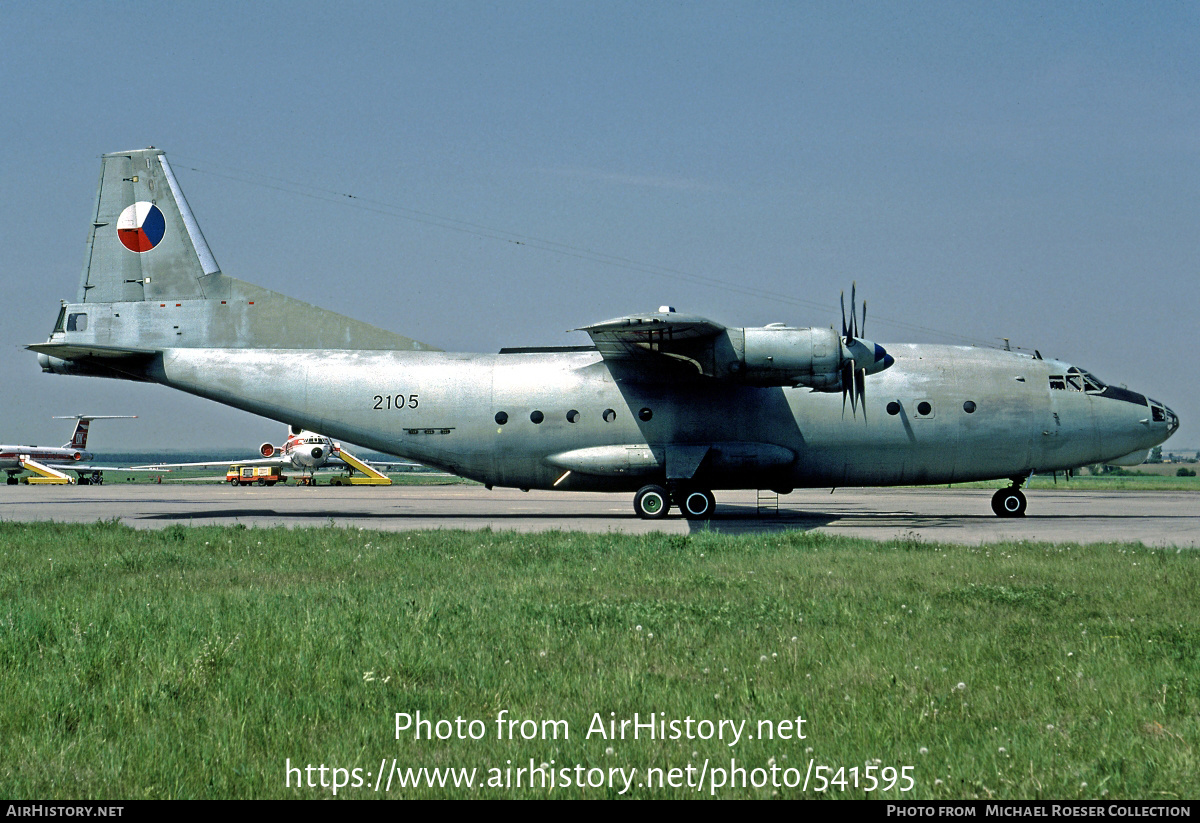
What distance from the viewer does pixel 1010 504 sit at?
24.8 metres

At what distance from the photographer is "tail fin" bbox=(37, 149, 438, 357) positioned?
24109 mm

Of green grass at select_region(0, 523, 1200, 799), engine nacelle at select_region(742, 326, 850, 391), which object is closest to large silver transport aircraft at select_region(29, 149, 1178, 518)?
engine nacelle at select_region(742, 326, 850, 391)

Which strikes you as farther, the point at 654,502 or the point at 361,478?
the point at 361,478

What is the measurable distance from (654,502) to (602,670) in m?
16.9

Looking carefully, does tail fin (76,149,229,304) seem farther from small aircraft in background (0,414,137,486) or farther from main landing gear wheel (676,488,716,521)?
small aircraft in background (0,414,137,486)

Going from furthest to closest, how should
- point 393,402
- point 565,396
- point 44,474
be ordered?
point 44,474 → point 393,402 → point 565,396

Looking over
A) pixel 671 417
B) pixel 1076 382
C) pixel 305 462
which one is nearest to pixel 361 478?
pixel 305 462

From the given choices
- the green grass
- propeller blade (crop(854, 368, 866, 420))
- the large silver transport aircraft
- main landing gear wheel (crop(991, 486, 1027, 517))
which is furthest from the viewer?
main landing gear wheel (crop(991, 486, 1027, 517))

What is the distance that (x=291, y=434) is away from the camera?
69.6 metres

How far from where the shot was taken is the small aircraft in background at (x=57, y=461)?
6775cm

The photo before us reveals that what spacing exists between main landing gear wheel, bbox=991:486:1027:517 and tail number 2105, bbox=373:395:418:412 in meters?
16.5

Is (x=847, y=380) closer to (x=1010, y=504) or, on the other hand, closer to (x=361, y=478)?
(x=1010, y=504)

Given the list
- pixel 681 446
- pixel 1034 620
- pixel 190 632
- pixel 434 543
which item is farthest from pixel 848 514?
pixel 190 632
